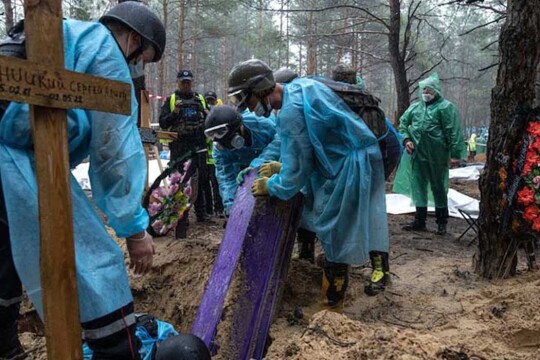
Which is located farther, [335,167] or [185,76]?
[185,76]

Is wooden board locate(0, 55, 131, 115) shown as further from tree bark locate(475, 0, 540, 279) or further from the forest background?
the forest background

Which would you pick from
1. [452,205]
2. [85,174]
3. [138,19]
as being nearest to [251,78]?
[138,19]

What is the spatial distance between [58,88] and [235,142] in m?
2.57

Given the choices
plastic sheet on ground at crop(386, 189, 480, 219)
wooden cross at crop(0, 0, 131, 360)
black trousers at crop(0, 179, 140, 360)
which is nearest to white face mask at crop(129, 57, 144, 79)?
wooden cross at crop(0, 0, 131, 360)

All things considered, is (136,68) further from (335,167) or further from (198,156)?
(198,156)

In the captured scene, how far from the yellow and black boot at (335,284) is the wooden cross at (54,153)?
203 centimetres

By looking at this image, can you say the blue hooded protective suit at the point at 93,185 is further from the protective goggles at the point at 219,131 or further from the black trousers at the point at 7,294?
the protective goggles at the point at 219,131

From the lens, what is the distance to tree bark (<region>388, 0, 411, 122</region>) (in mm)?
7824

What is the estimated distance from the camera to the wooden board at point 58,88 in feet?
4.37

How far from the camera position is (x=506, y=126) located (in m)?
3.67

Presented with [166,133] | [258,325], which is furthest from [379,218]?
[166,133]

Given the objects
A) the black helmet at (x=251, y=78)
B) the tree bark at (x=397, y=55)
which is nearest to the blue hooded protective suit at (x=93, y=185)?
the black helmet at (x=251, y=78)

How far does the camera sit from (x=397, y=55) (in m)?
Answer: 8.04

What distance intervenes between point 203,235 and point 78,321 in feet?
13.6
